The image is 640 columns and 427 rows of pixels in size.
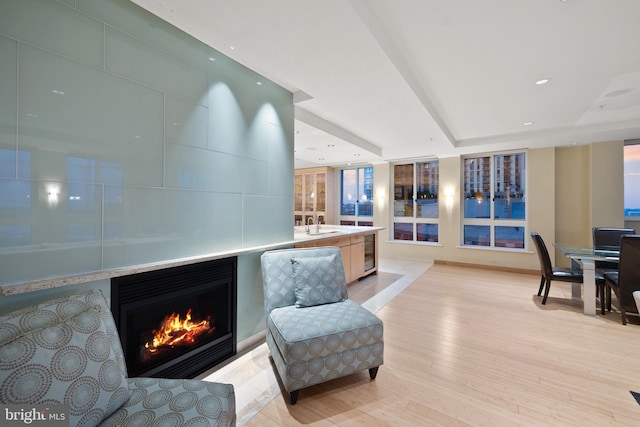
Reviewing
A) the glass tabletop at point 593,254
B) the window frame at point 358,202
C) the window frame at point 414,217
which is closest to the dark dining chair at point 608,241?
the glass tabletop at point 593,254

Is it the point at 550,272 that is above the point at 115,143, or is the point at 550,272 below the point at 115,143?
below

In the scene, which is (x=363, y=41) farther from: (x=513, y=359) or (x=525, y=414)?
(x=513, y=359)

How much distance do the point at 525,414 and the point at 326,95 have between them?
10.8 feet

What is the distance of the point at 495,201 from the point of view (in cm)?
621

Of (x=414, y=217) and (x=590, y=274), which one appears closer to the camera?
(x=590, y=274)

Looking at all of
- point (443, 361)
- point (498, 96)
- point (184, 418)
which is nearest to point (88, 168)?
point (184, 418)

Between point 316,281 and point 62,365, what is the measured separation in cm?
170

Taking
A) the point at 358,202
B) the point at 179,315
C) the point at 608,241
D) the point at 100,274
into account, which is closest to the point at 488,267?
the point at 608,241

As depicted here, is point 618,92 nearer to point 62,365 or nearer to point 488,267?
point 488,267

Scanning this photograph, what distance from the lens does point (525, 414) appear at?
5.79 ft

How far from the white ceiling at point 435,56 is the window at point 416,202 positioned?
2.80m

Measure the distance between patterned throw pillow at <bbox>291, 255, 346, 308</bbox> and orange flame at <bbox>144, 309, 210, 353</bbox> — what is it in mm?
872

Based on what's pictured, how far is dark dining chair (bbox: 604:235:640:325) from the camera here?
301cm

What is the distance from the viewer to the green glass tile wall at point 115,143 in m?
1.37
